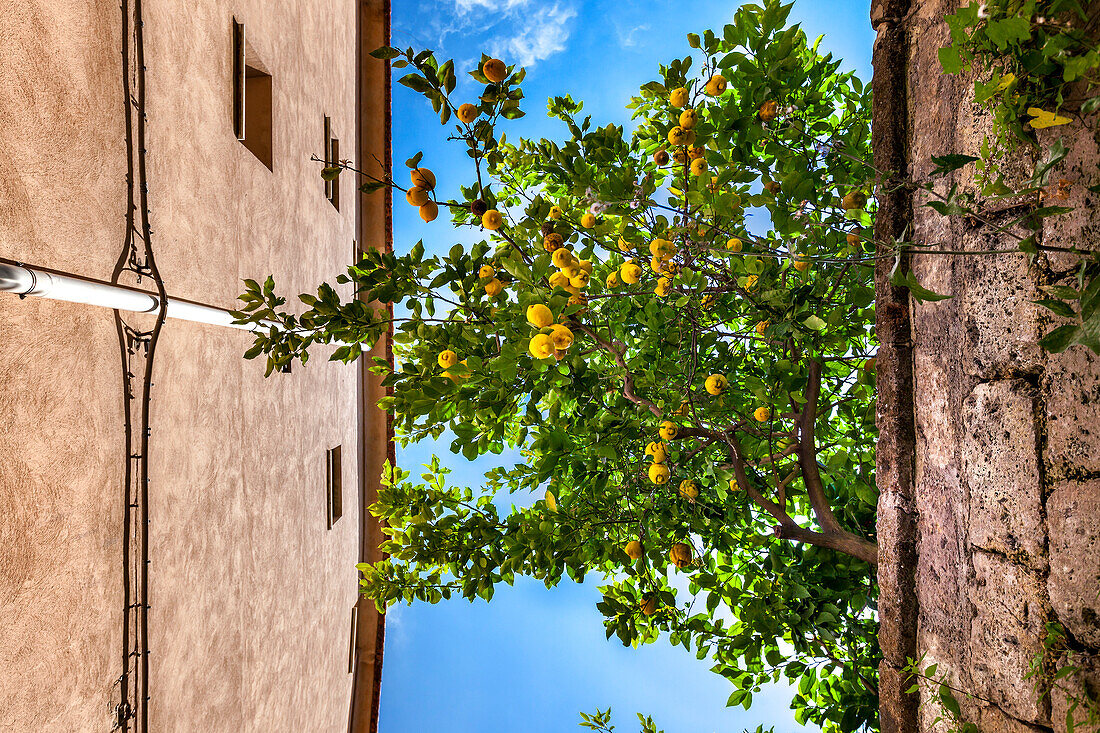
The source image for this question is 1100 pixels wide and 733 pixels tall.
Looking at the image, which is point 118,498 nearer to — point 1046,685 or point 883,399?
point 883,399

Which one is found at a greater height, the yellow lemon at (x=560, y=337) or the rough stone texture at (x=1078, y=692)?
the yellow lemon at (x=560, y=337)

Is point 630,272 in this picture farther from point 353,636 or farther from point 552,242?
point 353,636

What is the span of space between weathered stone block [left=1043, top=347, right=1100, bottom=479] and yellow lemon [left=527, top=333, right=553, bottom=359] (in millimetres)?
1376

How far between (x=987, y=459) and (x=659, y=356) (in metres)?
1.78

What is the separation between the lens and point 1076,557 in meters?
1.22

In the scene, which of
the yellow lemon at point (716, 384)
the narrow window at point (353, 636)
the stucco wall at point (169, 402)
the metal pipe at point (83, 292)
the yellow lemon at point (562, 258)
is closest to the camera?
the metal pipe at point (83, 292)

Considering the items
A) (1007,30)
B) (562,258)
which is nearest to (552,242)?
(562,258)

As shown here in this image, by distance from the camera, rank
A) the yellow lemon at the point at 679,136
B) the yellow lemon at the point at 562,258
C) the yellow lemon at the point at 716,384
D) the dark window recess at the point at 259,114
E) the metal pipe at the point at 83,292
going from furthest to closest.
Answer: the dark window recess at the point at 259,114 → the yellow lemon at the point at 716,384 → the yellow lemon at the point at 679,136 → the yellow lemon at the point at 562,258 → the metal pipe at the point at 83,292

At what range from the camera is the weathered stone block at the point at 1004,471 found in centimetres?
131

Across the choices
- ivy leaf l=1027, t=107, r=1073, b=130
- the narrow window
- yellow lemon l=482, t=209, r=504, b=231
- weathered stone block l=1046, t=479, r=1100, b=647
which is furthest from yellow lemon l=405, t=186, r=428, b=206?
the narrow window

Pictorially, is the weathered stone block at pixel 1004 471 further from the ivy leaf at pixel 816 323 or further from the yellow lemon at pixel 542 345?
the yellow lemon at pixel 542 345

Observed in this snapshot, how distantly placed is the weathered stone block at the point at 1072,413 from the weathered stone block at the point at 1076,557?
1.9 inches

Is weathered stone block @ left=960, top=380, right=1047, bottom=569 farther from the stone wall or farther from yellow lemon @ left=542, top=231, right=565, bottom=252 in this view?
yellow lemon @ left=542, top=231, right=565, bottom=252

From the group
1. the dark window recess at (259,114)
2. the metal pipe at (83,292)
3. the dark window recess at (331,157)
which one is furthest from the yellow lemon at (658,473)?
the dark window recess at (331,157)
